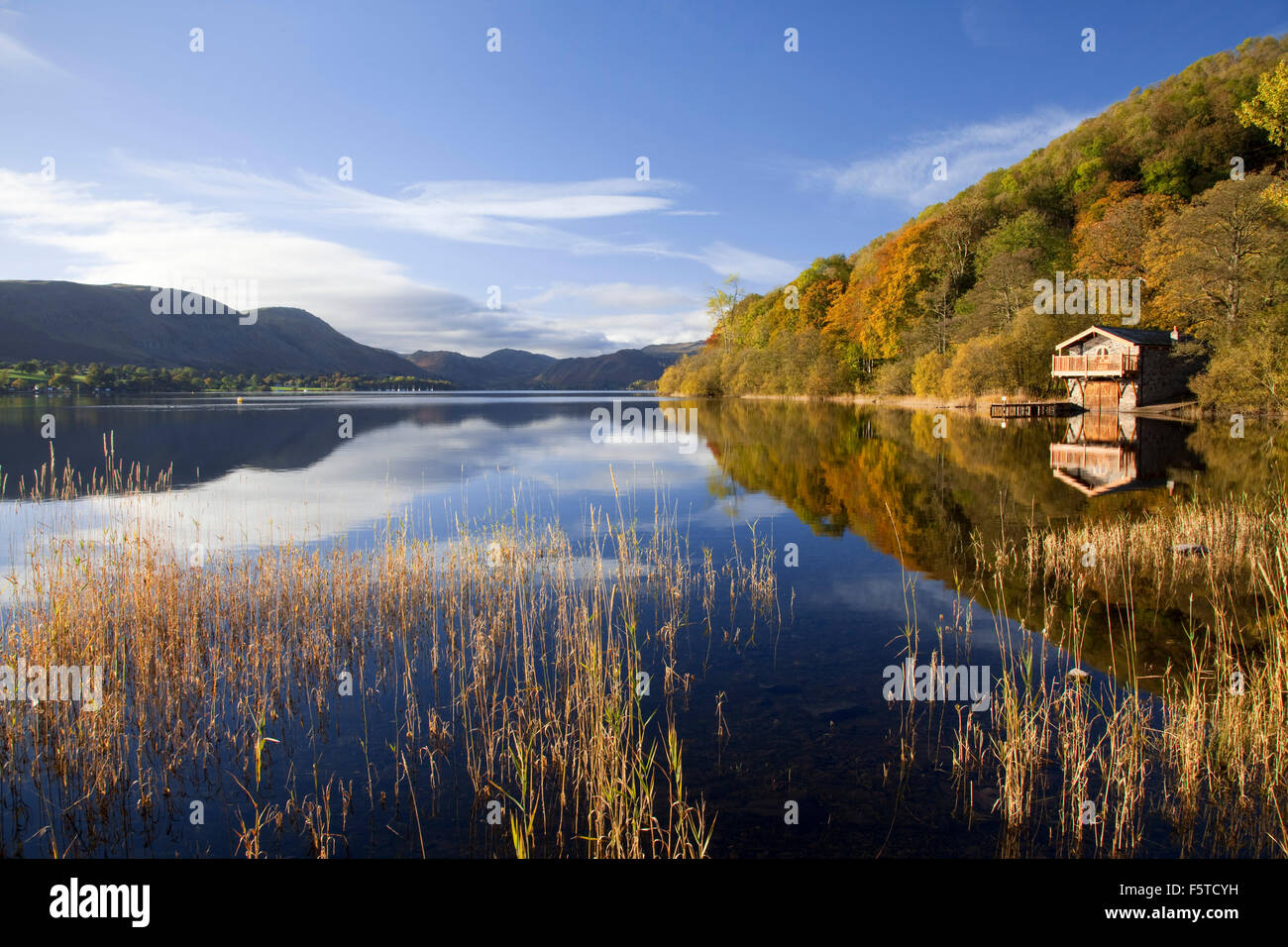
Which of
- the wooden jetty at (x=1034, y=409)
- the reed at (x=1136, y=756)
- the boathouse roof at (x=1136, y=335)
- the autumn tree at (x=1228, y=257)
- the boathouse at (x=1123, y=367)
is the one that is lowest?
the reed at (x=1136, y=756)

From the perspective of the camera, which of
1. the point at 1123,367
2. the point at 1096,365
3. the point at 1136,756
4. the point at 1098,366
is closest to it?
the point at 1136,756

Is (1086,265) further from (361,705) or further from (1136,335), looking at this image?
(361,705)

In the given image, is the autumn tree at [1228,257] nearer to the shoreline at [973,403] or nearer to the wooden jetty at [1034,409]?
the shoreline at [973,403]

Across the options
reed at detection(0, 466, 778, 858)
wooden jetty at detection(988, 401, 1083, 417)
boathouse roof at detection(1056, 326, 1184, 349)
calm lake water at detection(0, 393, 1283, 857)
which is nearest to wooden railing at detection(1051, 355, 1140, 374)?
boathouse roof at detection(1056, 326, 1184, 349)

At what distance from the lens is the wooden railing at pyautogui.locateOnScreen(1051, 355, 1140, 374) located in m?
49.5

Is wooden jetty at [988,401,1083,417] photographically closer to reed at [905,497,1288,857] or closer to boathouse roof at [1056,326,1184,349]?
boathouse roof at [1056,326,1184,349]

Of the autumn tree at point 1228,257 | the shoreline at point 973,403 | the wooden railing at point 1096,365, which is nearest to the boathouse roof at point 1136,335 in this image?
the wooden railing at point 1096,365

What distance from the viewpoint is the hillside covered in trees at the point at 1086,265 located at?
44.2 meters

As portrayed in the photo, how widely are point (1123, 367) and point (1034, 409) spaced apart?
6.28 m

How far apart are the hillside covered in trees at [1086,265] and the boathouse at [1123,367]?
2.32 meters

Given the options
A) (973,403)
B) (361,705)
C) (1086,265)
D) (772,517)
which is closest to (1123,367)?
(973,403)

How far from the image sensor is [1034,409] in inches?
2103

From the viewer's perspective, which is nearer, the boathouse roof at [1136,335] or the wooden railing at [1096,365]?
the boathouse roof at [1136,335]
